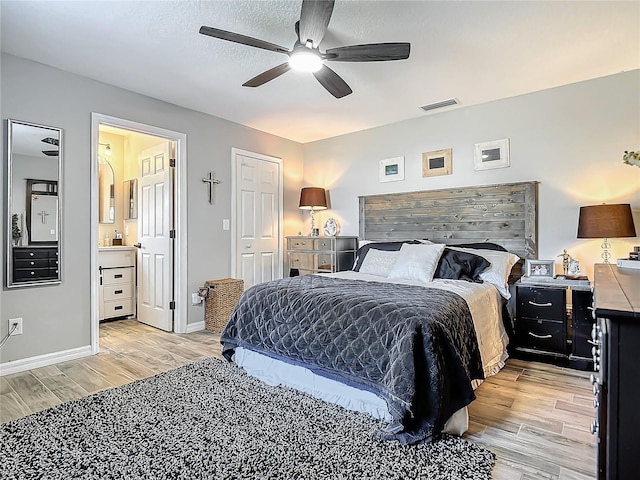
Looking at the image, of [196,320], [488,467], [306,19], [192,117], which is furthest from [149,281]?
[488,467]

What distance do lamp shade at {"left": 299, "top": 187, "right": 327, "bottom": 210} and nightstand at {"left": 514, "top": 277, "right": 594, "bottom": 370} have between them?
2646mm

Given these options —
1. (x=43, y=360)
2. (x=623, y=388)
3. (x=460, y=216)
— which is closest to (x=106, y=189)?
(x=43, y=360)

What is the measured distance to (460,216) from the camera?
401 centimetres

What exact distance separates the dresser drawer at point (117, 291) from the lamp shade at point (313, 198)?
2499 mm

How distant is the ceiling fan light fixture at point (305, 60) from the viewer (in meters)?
2.31

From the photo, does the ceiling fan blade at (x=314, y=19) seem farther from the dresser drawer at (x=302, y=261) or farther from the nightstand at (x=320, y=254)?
the dresser drawer at (x=302, y=261)

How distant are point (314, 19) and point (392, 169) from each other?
2736 millimetres

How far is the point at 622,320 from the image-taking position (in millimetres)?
896

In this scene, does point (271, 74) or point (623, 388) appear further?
→ point (271, 74)

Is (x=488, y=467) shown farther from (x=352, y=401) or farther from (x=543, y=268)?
(x=543, y=268)

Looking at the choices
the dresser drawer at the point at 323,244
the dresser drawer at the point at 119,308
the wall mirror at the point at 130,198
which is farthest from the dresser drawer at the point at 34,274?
the dresser drawer at the point at 323,244

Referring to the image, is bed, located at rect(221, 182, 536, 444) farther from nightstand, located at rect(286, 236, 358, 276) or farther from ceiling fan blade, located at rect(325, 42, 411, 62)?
ceiling fan blade, located at rect(325, 42, 411, 62)

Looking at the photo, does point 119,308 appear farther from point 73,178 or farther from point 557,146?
point 557,146

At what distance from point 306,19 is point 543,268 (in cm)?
281
